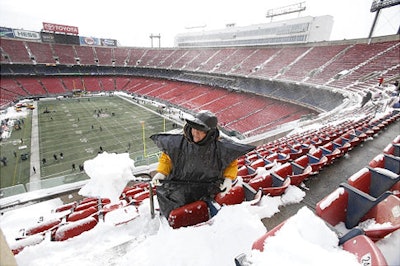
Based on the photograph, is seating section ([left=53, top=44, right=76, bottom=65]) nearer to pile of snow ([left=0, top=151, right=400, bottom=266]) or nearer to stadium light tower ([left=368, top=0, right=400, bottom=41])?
pile of snow ([left=0, top=151, right=400, bottom=266])

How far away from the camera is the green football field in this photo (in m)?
15.6

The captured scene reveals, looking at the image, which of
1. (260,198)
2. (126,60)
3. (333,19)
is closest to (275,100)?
(333,19)

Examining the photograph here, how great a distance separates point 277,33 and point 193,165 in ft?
134

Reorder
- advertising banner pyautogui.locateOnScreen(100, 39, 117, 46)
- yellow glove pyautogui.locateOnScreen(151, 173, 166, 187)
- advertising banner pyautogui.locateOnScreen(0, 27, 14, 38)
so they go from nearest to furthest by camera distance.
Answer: yellow glove pyautogui.locateOnScreen(151, 173, 166, 187)
advertising banner pyautogui.locateOnScreen(0, 27, 14, 38)
advertising banner pyautogui.locateOnScreen(100, 39, 117, 46)

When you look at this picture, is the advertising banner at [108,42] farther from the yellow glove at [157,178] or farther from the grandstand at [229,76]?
the yellow glove at [157,178]

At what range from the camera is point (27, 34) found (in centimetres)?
4166

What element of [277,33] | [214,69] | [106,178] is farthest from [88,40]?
[106,178]

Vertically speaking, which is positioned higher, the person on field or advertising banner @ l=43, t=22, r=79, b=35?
advertising banner @ l=43, t=22, r=79, b=35

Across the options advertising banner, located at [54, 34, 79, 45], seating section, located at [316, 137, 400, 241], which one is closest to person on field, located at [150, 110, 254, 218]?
seating section, located at [316, 137, 400, 241]

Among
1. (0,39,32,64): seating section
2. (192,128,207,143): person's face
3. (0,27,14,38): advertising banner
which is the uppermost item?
(0,27,14,38): advertising banner

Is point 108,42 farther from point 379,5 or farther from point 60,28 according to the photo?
point 379,5

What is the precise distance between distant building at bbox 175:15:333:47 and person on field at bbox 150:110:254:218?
123 feet

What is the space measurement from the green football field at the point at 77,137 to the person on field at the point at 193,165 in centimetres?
637

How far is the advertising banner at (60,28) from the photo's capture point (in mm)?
43709
